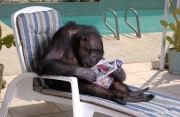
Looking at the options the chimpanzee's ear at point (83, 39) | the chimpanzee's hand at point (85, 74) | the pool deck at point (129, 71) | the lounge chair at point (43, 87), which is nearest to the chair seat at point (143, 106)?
the lounge chair at point (43, 87)

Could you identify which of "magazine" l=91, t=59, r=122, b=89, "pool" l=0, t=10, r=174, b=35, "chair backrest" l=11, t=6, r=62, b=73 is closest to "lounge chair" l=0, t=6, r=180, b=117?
"chair backrest" l=11, t=6, r=62, b=73

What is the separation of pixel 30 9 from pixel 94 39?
32.6 inches

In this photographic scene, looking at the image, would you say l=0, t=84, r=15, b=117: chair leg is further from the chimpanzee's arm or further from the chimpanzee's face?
the chimpanzee's face

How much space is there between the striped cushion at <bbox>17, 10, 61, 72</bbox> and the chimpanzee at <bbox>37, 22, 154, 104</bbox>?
0.63ft

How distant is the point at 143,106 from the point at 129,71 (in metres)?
2.52

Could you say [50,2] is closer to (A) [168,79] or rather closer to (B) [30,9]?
(A) [168,79]

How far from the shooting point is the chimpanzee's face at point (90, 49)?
132 inches

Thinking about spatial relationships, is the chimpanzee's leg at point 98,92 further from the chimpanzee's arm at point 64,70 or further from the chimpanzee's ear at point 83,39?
the chimpanzee's ear at point 83,39

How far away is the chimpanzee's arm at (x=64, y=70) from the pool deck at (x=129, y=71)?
809mm

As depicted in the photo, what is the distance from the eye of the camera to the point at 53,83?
342cm

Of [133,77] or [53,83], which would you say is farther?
[133,77]

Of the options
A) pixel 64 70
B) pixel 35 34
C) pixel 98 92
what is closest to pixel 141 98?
pixel 98 92

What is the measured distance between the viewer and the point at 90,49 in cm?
337

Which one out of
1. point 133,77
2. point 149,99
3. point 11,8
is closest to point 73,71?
point 149,99
